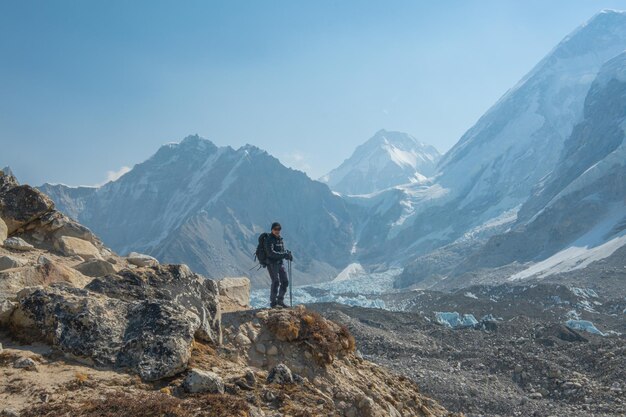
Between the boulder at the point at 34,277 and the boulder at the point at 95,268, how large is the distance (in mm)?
905

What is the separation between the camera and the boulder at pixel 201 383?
6398 mm

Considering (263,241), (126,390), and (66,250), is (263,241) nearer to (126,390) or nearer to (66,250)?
(66,250)

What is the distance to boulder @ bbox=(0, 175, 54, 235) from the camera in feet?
40.8

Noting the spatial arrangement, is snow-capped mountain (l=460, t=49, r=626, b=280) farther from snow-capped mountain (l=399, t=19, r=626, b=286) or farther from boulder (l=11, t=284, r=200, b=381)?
boulder (l=11, t=284, r=200, b=381)

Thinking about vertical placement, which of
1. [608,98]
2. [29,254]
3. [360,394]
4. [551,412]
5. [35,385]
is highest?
[608,98]

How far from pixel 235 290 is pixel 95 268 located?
145 inches

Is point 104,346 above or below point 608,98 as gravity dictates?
below

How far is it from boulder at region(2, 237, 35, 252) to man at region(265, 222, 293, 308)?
505 cm

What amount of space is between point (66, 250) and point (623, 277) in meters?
81.5

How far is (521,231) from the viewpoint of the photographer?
134m

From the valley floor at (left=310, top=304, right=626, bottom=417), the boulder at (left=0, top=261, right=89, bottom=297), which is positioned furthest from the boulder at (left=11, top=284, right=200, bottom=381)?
the valley floor at (left=310, top=304, right=626, bottom=417)

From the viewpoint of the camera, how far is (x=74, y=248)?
12.5 metres

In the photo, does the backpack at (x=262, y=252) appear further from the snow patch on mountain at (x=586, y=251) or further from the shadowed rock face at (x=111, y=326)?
the snow patch on mountain at (x=586, y=251)

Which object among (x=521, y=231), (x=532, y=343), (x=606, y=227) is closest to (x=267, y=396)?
(x=532, y=343)
